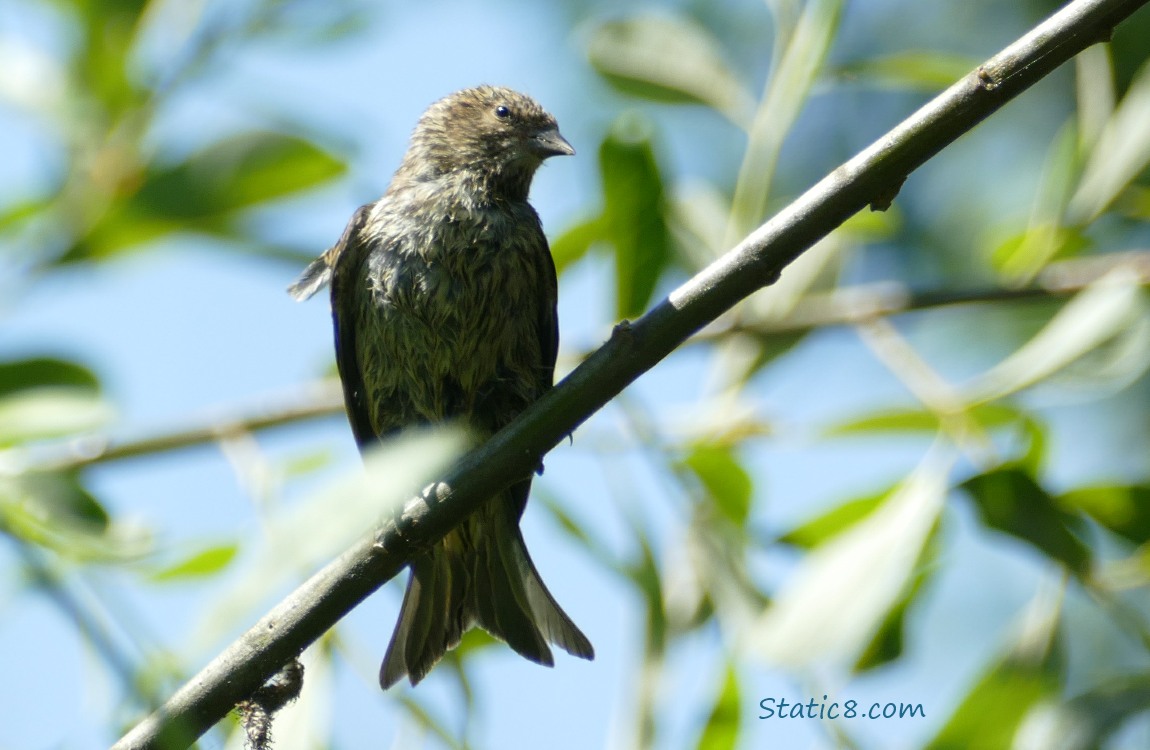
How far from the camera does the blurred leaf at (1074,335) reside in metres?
3.06

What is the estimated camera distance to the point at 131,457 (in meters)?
3.74

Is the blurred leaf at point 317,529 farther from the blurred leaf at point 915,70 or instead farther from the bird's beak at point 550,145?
the bird's beak at point 550,145

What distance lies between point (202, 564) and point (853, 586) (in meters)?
1.46

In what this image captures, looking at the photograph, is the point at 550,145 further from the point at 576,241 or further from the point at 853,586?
the point at 853,586

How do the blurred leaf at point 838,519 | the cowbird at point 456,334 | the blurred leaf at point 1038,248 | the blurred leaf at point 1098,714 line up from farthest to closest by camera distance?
the cowbird at point 456,334
the blurred leaf at point 1038,248
the blurred leaf at point 838,519
the blurred leaf at point 1098,714

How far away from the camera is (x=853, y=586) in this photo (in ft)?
9.57

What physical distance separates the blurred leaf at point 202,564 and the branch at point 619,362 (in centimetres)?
60

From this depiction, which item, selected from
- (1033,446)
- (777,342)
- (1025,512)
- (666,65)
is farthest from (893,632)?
(666,65)

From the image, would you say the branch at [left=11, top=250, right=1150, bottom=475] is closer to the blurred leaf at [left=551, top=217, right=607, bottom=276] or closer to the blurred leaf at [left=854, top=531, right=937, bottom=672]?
the blurred leaf at [left=551, top=217, right=607, bottom=276]

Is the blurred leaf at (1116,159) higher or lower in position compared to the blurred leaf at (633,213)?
higher

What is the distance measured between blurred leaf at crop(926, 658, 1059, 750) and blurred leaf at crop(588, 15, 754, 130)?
159cm

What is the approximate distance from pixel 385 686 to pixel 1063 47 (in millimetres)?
2131

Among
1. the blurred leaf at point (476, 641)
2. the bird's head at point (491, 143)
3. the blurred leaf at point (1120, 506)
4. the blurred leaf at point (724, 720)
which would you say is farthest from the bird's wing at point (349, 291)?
the blurred leaf at point (1120, 506)

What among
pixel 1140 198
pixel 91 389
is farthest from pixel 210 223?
pixel 1140 198
